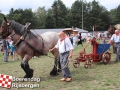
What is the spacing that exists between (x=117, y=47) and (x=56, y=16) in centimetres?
6244

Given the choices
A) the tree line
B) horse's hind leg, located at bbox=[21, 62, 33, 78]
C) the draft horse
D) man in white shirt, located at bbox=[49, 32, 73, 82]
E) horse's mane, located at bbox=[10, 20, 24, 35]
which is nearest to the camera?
man in white shirt, located at bbox=[49, 32, 73, 82]

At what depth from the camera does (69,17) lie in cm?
7156

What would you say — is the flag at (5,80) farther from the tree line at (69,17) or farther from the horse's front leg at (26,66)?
the tree line at (69,17)

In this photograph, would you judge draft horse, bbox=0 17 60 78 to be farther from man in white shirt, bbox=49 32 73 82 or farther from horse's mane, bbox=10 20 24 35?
man in white shirt, bbox=49 32 73 82

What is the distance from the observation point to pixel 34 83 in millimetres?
6551

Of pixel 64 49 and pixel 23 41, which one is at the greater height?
pixel 23 41

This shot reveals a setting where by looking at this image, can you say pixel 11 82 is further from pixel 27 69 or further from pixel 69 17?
pixel 69 17

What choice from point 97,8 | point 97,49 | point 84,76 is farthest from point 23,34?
point 97,8

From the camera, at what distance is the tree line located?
69375 mm

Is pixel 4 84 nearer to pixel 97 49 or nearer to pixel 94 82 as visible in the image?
pixel 94 82

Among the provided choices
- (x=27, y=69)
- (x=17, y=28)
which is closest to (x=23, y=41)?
(x=17, y=28)

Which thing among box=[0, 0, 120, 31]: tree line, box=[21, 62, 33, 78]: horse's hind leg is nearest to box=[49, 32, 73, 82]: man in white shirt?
box=[21, 62, 33, 78]: horse's hind leg

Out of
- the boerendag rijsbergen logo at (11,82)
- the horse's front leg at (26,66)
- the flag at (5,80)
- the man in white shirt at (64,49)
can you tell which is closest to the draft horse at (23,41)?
the horse's front leg at (26,66)

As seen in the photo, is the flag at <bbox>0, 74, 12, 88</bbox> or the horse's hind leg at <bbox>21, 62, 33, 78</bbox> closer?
the flag at <bbox>0, 74, 12, 88</bbox>
